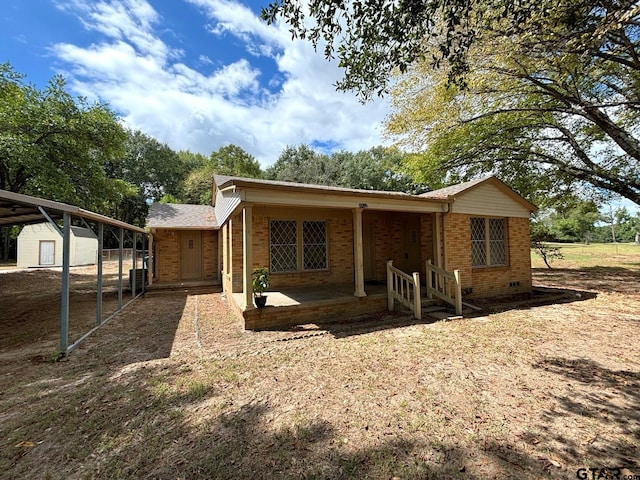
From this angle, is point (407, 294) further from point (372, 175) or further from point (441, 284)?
point (372, 175)

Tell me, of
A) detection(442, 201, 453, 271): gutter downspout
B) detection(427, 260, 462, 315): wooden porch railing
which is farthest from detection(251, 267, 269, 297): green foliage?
detection(442, 201, 453, 271): gutter downspout

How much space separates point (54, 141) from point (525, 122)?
1970 centimetres

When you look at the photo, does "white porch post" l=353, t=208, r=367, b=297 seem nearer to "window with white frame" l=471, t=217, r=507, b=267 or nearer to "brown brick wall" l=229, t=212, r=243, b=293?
"brown brick wall" l=229, t=212, r=243, b=293

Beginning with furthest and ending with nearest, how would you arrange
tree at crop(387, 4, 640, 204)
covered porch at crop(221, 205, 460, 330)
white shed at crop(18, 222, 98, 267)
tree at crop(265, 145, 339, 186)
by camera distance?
tree at crop(265, 145, 339, 186)
white shed at crop(18, 222, 98, 267)
tree at crop(387, 4, 640, 204)
covered porch at crop(221, 205, 460, 330)

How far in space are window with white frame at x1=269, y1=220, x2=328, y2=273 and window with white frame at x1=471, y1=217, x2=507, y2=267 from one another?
15.5 ft

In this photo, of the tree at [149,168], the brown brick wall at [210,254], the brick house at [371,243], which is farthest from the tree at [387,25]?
the tree at [149,168]

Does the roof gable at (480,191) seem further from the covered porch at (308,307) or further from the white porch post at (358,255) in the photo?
the covered porch at (308,307)

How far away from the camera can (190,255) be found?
12.7 meters

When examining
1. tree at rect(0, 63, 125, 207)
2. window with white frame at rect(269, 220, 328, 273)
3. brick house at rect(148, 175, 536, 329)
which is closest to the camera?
brick house at rect(148, 175, 536, 329)

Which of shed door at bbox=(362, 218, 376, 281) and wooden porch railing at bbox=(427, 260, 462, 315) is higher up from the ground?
shed door at bbox=(362, 218, 376, 281)

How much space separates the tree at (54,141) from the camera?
1099 centimetres

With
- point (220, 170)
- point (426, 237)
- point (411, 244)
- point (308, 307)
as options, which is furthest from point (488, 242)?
point (220, 170)

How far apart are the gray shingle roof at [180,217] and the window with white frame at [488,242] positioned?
31.9 feet

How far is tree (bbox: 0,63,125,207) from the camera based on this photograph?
11.0m
